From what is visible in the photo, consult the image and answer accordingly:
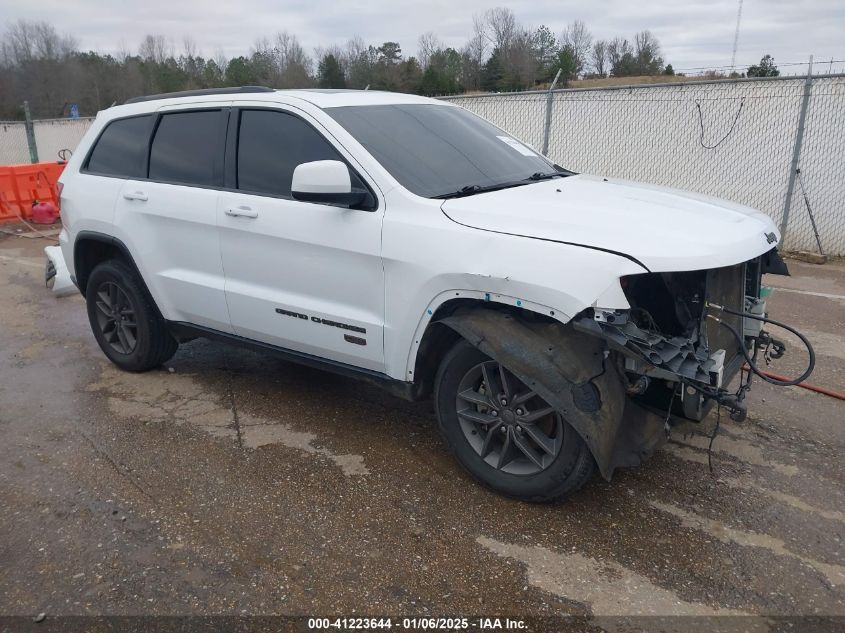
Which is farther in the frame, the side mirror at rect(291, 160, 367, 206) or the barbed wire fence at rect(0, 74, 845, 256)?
the barbed wire fence at rect(0, 74, 845, 256)

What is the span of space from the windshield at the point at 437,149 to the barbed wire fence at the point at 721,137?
22.2ft

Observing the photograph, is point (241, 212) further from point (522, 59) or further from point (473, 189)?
point (522, 59)

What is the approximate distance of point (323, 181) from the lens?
342 centimetres

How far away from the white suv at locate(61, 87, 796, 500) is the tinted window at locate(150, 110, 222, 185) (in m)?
0.01

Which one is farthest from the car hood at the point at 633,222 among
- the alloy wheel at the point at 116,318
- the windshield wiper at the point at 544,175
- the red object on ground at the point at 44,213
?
the red object on ground at the point at 44,213

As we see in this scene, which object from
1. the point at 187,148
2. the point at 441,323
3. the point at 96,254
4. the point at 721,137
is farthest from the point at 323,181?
the point at 721,137

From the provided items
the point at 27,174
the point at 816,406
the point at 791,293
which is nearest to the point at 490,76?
the point at 27,174

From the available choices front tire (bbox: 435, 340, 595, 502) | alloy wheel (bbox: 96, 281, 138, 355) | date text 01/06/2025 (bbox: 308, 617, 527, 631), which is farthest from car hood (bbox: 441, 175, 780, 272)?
alloy wheel (bbox: 96, 281, 138, 355)

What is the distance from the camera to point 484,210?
3330 mm

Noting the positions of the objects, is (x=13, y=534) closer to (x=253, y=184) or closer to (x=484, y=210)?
(x=253, y=184)

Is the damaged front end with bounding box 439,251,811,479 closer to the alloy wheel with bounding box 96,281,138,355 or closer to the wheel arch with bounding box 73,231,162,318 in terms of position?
the wheel arch with bounding box 73,231,162,318

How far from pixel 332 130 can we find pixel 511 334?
5.09 ft

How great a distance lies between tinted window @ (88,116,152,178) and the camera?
15.9 feet

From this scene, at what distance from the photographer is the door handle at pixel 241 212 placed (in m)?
4.02
